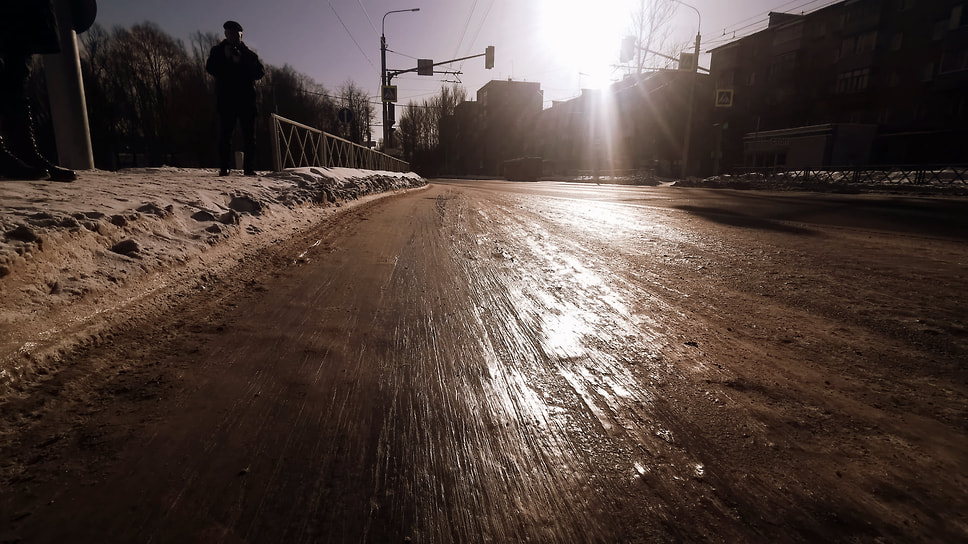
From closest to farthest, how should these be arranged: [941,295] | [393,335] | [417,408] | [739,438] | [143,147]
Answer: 1. [739,438]
2. [417,408]
3. [393,335]
4. [941,295]
5. [143,147]

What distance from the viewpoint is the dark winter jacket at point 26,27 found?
10.8ft

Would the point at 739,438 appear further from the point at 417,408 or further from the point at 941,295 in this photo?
the point at 941,295

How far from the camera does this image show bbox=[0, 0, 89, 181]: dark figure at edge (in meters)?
3.35

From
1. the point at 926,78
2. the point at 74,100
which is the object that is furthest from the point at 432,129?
the point at 74,100

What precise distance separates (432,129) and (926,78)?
192ft

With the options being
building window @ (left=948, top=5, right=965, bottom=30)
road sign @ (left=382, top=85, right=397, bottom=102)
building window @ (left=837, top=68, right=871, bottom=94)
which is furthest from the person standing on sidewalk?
building window @ (left=837, top=68, right=871, bottom=94)

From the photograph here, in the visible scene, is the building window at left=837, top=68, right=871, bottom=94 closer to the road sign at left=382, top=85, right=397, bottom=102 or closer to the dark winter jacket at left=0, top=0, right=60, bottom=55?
the road sign at left=382, top=85, right=397, bottom=102

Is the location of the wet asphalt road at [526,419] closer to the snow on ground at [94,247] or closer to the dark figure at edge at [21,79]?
the snow on ground at [94,247]

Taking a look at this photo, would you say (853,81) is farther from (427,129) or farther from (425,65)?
(427,129)

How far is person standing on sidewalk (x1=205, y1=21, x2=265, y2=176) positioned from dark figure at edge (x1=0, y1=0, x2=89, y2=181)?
2225 millimetres

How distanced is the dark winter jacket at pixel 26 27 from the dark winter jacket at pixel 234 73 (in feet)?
7.52

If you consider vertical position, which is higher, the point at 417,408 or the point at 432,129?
the point at 432,129

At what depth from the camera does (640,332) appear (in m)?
1.94

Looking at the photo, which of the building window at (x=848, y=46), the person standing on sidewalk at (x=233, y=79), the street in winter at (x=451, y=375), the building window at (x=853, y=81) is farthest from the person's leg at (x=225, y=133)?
the building window at (x=848, y=46)
